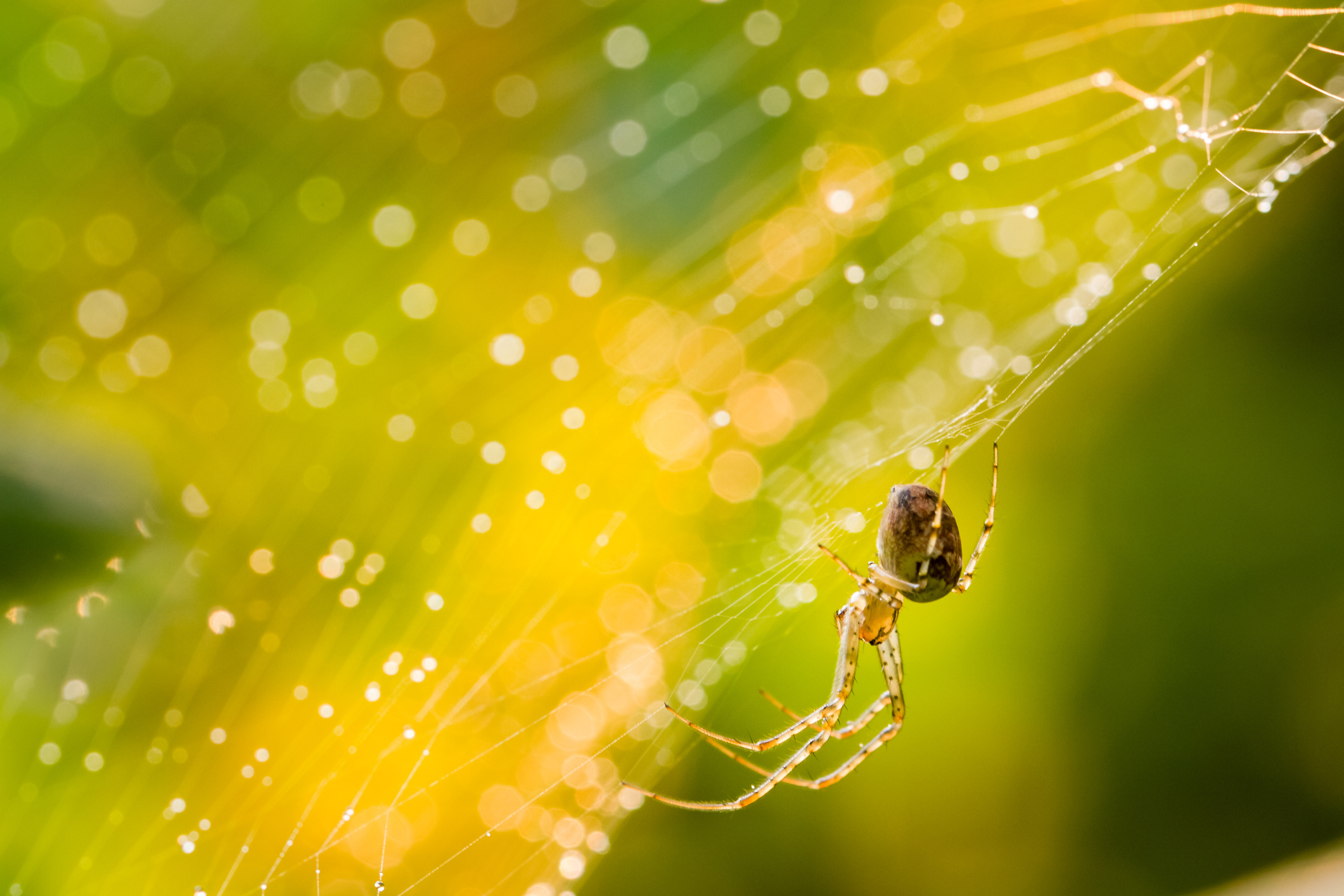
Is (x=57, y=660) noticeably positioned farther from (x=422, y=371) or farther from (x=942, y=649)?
(x=942, y=649)

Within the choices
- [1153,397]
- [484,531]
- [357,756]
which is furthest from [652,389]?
[1153,397]

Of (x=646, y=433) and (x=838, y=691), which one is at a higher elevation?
(x=646, y=433)

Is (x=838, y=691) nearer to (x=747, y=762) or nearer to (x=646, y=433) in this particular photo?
(x=747, y=762)

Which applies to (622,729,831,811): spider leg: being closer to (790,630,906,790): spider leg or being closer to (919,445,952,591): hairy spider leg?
(790,630,906,790): spider leg

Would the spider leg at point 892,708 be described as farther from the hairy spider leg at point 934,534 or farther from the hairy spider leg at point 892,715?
the hairy spider leg at point 934,534

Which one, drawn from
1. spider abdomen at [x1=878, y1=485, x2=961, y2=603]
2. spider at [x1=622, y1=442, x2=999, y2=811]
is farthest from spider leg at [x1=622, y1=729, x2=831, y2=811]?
spider abdomen at [x1=878, y1=485, x2=961, y2=603]

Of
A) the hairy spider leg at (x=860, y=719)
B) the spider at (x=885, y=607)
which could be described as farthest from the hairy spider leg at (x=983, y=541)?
the hairy spider leg at (x=860, y=719)

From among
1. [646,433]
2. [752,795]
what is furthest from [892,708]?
[646,433]
